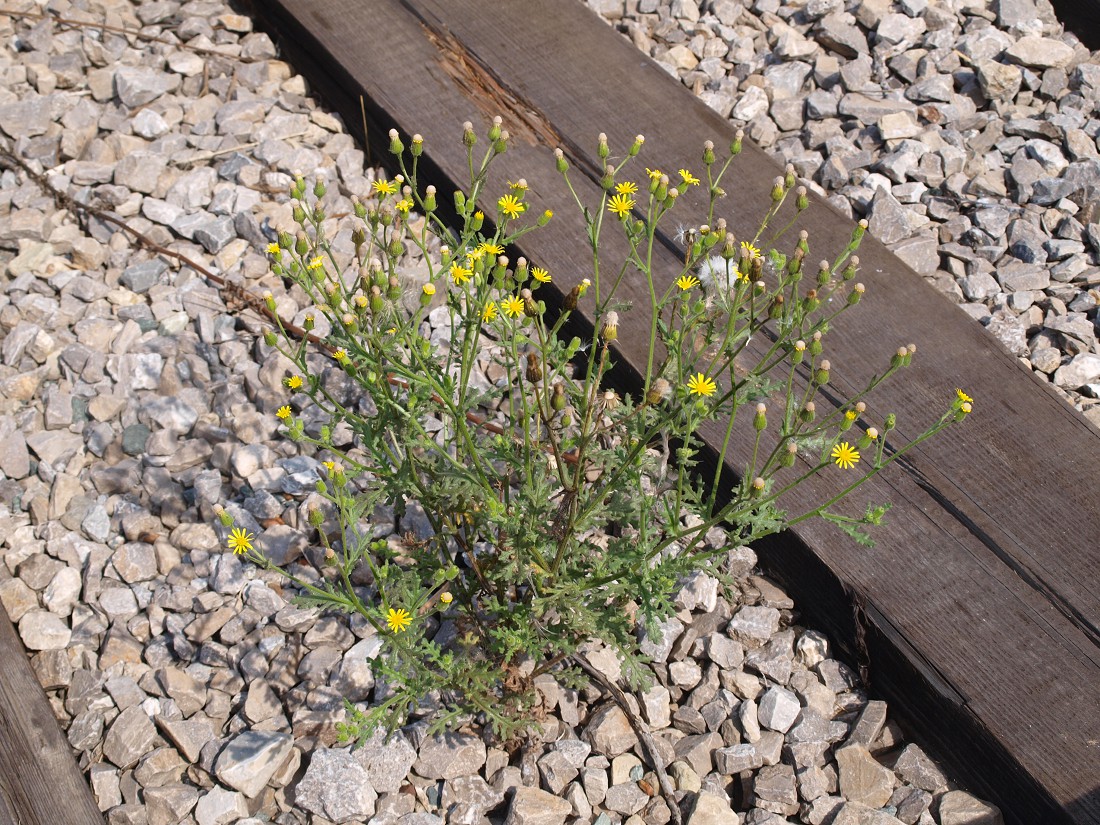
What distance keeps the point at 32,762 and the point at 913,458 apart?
204cm

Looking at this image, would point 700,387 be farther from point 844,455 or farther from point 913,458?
point 913,458

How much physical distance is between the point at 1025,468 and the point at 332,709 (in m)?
1.69

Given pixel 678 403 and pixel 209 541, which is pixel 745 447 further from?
pixel 209 541

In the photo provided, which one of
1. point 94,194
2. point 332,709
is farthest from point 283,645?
point 94,194

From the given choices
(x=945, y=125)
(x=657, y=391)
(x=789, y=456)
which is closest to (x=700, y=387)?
(x=657, y=391)

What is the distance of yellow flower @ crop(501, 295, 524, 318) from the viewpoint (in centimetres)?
200

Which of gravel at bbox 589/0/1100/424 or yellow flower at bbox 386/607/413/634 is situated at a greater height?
gravel at bbox 589/0/1100/424

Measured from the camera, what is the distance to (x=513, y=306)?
200 cm

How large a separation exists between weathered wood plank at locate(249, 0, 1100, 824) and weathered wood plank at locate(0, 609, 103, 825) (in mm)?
1580

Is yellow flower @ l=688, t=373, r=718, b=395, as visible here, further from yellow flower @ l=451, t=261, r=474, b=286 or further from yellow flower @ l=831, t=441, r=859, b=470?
yellow flower @ l=451, t=261, r=474, b=286

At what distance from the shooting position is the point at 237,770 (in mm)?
2277

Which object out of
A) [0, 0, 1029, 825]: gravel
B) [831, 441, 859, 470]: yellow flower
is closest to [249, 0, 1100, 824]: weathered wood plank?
[0, 0, 1029, 825]: gravel

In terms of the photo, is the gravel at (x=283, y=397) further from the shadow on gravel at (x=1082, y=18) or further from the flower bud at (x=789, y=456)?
the flower bud at (x=789, y=456)

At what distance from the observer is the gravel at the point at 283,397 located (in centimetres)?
231
